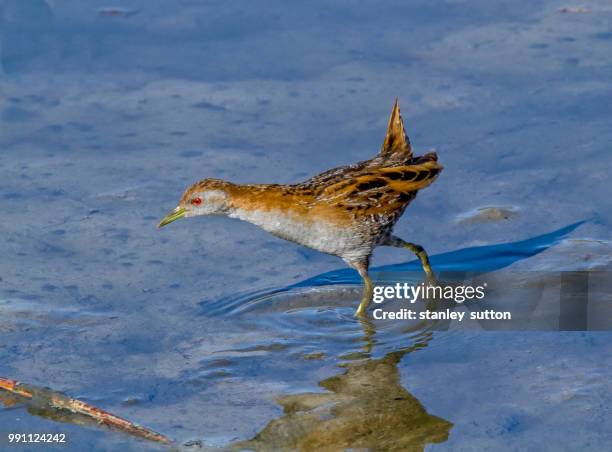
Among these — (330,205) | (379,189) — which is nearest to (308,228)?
(330,205)

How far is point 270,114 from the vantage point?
29.2ft

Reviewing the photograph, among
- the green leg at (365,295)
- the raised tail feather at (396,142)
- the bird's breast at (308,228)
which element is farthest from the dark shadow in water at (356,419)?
the raised tail feather at (396,142)

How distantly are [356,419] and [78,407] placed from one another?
1.33 meters

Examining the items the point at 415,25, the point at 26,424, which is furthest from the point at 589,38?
the point at 26,424

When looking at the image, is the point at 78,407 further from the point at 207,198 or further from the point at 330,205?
the point at 330,205

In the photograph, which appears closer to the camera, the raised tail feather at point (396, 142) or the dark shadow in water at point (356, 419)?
the dark shadow in water at point (356, 419)

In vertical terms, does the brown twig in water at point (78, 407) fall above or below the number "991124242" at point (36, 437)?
above

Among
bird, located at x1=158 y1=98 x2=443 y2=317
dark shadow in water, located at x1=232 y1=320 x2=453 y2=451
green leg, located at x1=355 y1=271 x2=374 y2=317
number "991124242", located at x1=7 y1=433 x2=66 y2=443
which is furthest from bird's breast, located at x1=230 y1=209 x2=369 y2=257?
number "991124242", located at x1=7 y1=433 x2=66 y2=443

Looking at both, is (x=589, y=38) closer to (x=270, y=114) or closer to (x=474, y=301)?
(x=270, y=114)

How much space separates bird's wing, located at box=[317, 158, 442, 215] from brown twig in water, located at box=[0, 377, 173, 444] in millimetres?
1789

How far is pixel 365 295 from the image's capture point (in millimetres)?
6973

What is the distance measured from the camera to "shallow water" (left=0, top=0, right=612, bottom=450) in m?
5.86

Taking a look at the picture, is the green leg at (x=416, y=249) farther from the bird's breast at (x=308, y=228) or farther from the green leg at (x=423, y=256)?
the bird's breast at (x=308, y=228)

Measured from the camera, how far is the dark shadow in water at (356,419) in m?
5.53
